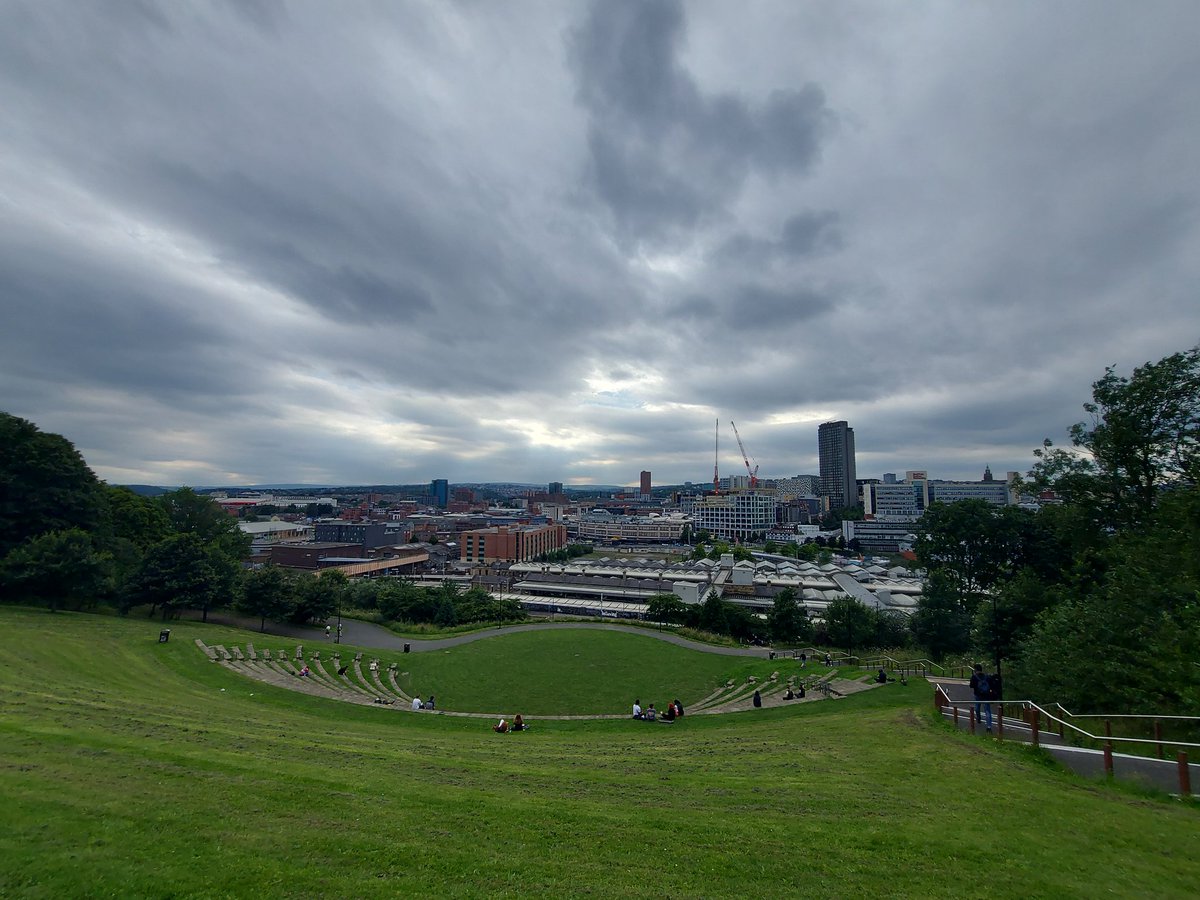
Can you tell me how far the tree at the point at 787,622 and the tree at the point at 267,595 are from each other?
41.7m

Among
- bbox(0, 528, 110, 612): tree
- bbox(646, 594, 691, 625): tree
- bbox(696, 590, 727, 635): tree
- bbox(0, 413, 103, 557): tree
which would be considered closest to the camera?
bbox(0, 528, 110, 612): tree

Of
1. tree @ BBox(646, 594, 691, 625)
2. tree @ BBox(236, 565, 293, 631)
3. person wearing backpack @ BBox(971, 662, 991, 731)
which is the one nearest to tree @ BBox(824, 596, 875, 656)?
tree @ BBox(646, 594, 691, 625)

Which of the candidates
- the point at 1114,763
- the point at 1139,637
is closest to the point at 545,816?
the point at 1114,763

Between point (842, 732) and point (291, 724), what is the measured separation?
17664 mm

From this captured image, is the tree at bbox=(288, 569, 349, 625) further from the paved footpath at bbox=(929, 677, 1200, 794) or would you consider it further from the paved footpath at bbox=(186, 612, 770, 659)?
the paved footpath at bbox=(929, 677, 1200, 794)

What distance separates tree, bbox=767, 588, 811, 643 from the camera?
4653cm

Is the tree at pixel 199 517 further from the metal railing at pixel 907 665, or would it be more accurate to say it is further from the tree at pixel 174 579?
the metal railing at pixel 907 665

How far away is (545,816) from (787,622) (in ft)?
139

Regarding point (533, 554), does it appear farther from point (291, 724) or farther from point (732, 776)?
point (732, 776)

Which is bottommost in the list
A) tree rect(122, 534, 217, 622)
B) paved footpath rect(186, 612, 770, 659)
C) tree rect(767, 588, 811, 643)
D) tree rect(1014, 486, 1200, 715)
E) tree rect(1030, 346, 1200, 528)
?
paved footpath rect(186, 612, 770, 659)

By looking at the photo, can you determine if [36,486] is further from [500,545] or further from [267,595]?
[500,545]

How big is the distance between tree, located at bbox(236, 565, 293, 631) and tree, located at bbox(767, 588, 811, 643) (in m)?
41.7

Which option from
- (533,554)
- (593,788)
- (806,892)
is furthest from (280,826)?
(533,554)

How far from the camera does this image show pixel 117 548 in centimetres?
4359
